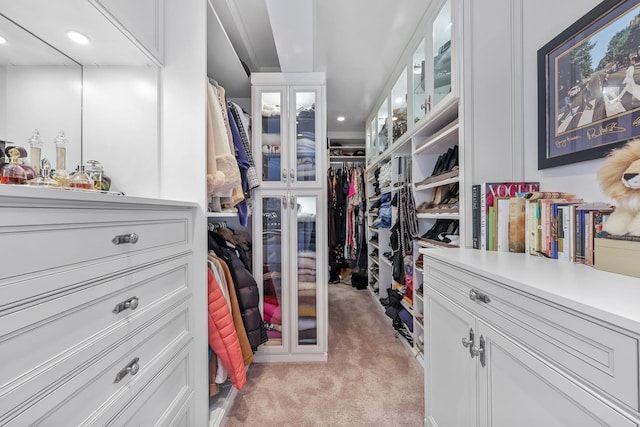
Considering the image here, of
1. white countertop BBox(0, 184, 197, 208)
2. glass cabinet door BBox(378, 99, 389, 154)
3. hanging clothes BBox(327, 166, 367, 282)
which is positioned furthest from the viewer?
hanging clothes BBox(327, 166, 367, 282)

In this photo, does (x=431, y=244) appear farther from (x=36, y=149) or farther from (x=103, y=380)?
(x=36, y=149)

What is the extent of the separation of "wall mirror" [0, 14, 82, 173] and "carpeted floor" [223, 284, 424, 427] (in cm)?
150

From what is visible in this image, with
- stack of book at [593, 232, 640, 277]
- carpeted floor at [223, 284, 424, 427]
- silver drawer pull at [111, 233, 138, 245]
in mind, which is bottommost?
carpeted floor at [223, 284, 424, 427]

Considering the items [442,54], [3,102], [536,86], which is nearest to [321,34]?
[442,54]

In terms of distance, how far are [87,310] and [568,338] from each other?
3.40 ft

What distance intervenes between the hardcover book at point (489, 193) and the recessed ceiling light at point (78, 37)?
5.63 ft

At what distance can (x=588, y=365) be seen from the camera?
0.48 m

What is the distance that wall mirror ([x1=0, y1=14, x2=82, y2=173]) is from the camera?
0.88 meters

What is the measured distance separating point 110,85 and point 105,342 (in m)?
1.05

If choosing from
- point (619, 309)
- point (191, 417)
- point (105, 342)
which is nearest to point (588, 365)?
point (619, 309)

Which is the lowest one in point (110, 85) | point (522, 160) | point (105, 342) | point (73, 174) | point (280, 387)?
point (280, 387)

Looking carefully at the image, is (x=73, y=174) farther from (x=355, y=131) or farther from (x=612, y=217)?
(x=355, y=131)

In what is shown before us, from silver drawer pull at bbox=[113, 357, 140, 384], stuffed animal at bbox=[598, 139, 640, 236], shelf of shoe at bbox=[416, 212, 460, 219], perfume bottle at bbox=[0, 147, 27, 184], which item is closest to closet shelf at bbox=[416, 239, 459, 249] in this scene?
shelf of shoe at bbox=[416, 212, 460, 219]

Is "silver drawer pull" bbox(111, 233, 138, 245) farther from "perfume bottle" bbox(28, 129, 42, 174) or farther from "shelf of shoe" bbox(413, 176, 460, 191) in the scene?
"shelf of shoe" bbox(413, 176, 460, 191)
